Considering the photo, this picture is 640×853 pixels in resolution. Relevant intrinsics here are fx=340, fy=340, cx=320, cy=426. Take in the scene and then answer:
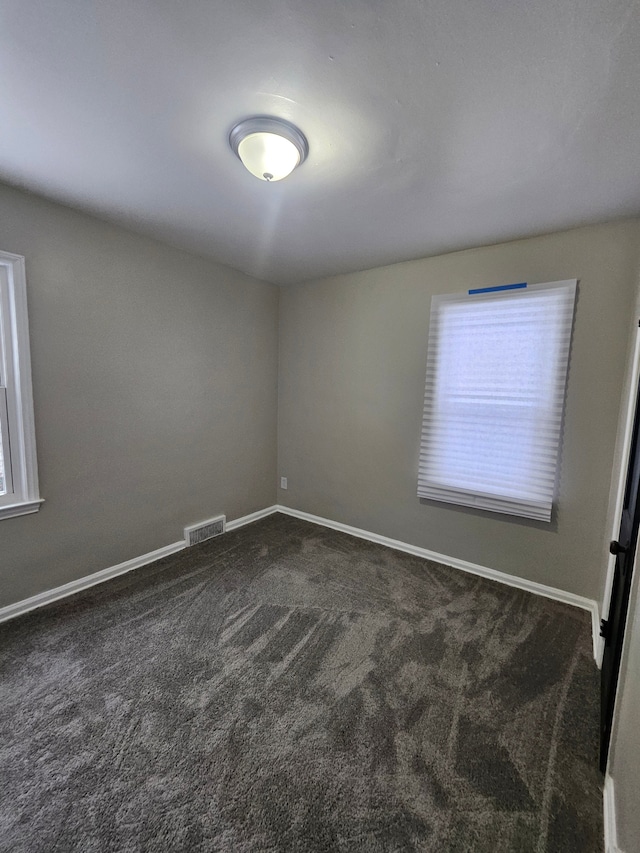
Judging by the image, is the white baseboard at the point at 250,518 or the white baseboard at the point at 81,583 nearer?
the white baseboard at the point at 81,583

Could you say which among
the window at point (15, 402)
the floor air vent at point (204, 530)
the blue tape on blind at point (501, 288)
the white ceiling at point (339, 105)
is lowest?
the floor air vent at point (204, 530)

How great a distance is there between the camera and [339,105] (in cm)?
131

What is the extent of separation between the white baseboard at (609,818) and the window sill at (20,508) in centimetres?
296

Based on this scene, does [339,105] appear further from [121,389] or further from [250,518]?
[250,518]

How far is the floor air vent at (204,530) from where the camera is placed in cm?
300

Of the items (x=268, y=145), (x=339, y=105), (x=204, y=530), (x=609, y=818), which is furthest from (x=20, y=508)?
(x=609, y=818)

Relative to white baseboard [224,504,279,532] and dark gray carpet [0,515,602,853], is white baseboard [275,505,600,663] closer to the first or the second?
dark gray carpet [0,515,602,853]

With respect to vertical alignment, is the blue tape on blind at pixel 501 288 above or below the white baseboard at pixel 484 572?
above

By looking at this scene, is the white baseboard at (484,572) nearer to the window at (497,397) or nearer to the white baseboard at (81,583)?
the window at (497,397)

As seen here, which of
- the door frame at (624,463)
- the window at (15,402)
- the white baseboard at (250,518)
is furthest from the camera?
the white baseboard at (250,518)

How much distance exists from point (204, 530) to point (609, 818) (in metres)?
2.85

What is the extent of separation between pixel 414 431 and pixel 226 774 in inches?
94.4

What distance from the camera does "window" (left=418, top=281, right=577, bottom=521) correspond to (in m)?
2.31

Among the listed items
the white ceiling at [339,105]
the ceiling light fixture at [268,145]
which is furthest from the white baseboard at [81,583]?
the ceiling light fixture at [268,145]
